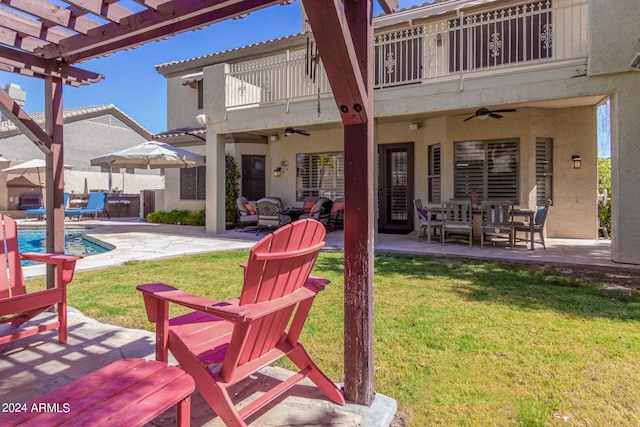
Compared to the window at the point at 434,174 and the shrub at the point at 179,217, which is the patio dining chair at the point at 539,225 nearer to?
the window at the point at 434,174

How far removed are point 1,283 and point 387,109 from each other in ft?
24.8

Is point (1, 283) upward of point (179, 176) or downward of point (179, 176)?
downward

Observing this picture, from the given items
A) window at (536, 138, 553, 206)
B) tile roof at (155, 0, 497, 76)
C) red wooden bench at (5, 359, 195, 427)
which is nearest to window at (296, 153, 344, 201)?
tile roof at (155, 0, 497, 76)

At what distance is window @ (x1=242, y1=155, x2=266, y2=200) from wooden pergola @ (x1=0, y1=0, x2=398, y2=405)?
376 inches

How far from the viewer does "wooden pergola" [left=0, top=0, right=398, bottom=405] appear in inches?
81.4

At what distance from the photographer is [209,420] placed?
207 centimetres

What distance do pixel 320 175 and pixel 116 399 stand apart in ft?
39.3

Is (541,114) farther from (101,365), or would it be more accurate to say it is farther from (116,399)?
(116,399)

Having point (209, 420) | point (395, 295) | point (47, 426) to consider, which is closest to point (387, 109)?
point (395, 295)

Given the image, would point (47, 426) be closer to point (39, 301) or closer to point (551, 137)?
point (39, 301)

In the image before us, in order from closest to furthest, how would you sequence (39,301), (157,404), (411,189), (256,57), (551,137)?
(157,404) → (39,301) → (551,137) → (411,189) → (256,57)

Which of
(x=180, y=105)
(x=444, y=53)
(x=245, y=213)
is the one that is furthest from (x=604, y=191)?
(x=180, y=105)

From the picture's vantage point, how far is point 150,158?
36.6 ft

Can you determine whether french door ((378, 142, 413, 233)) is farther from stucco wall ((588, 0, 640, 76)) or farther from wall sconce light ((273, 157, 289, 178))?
stucco wall ((588, 0, 640, 76))
